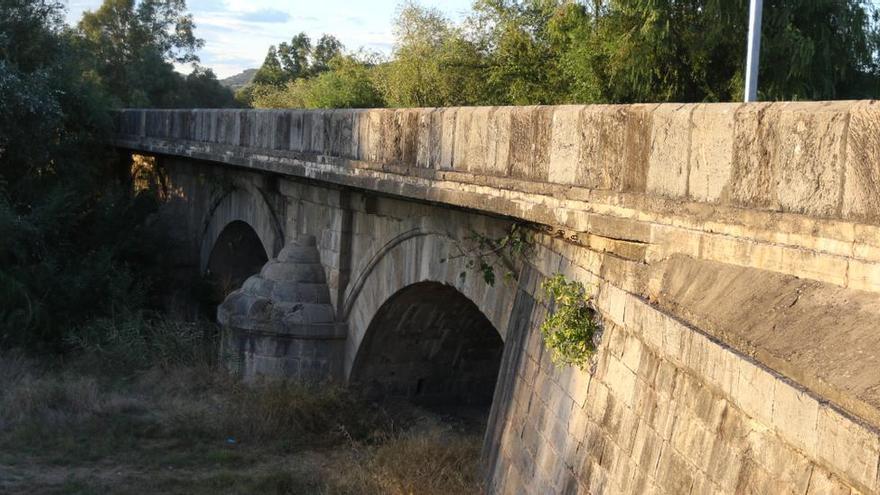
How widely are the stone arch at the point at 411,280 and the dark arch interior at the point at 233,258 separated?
5593mm

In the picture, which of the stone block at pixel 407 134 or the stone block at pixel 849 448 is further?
the stone block at pixel 407 134

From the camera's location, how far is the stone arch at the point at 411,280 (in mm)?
7043

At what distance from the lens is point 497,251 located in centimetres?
682

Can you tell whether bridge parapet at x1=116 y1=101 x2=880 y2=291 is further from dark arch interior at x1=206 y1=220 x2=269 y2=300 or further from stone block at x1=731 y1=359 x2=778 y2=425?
dark arch interior at x1=206 y1=220 x2=269 y2=300

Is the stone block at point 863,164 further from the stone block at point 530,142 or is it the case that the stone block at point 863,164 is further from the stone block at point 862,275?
the stone block at point 530,142

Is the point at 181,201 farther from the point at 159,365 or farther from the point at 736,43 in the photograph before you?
the point at 736,43

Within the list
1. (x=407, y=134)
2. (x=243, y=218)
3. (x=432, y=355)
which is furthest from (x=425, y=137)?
(x=243, y=218)

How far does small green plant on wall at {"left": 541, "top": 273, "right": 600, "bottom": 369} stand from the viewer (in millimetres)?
4809

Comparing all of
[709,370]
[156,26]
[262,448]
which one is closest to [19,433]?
[262,448]

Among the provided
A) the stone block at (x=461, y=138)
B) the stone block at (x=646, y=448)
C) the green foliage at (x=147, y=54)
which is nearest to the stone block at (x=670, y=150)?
the stone block at (x=646, y=448)

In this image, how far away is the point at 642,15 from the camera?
13.4 meters

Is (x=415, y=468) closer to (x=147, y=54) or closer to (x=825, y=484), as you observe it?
(x=825, y=484)

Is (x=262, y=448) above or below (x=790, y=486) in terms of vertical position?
below

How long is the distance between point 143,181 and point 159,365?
8.08m
